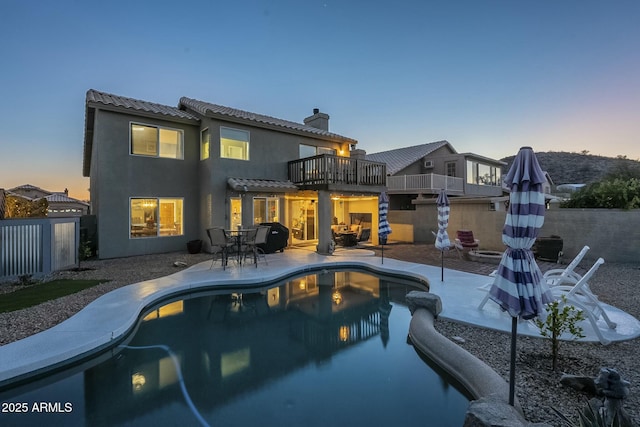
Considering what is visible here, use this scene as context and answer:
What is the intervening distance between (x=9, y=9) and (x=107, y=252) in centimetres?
933

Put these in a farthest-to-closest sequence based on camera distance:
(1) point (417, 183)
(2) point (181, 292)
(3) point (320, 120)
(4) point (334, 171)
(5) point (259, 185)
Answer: (1) point (417, 183) → (3) point (320, 120) → (4) point (334, 171) → (5) point (259, 185) → (2) point (181, 292)

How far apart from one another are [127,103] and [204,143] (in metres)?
3.24

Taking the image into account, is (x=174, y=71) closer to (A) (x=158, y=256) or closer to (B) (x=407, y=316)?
(A) (x=158, y=256)

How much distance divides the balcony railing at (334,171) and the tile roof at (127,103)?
207 inches

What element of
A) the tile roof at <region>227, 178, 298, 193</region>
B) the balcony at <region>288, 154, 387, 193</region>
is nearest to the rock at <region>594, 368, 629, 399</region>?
the balcony at <region>288, 154, 387, 193</region>

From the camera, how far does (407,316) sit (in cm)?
663

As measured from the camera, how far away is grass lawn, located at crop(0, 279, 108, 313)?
617 cm

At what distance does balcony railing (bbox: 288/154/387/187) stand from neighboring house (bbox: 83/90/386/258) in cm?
5

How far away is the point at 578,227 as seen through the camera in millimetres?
11797

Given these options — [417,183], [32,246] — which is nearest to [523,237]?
[32,246]

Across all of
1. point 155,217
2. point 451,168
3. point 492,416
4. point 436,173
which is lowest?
point 492,416

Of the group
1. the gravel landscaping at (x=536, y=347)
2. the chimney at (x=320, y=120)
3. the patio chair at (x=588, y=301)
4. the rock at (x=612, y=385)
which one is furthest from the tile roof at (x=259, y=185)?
the rock at (x=612, y=385)

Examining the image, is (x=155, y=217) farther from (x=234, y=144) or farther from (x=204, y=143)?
(x=234, y=144)

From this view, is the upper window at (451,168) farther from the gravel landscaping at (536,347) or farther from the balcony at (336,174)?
the gravel landscaping at (536,347)
